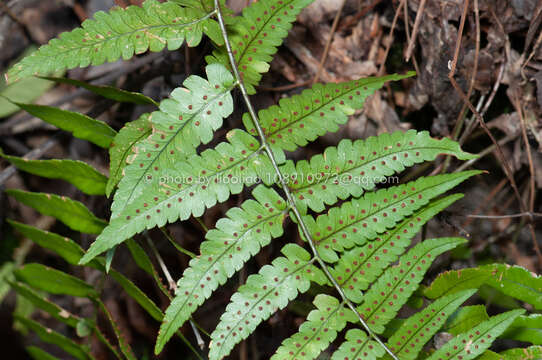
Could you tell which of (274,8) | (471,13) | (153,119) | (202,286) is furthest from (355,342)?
(471,13)

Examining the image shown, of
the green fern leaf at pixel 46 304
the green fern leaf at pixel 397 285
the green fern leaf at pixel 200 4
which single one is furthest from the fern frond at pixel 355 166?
the green fern leaf at pixel 46 304

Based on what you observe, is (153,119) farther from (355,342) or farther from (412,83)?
(412,83)

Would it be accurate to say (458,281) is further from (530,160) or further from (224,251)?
(224,251)

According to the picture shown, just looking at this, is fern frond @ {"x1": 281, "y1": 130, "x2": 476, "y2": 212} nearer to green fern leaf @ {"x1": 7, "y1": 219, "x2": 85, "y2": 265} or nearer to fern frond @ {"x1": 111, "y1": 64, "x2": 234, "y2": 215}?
fern frond @ {"x1": 111, "y1": 64, "x2": 234, "y2": 215}

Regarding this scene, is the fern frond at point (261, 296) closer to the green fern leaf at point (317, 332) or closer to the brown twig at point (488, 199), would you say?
the green fern leaf at point (317, 332)

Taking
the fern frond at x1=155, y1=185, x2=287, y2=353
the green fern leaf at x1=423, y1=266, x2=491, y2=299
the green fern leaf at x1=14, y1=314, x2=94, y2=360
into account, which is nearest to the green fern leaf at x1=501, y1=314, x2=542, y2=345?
the green fern leaf at x1=423, y1=266, x2=491, y2=299

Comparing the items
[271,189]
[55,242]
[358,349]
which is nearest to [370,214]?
[271,189]
